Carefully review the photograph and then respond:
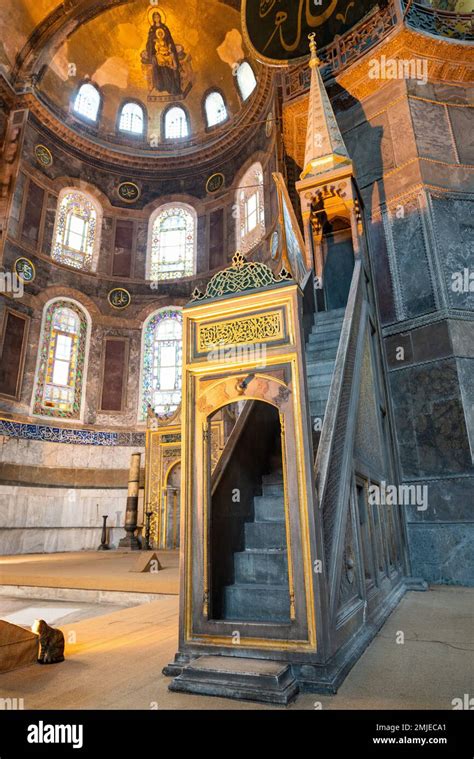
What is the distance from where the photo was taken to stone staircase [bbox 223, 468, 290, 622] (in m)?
2.22

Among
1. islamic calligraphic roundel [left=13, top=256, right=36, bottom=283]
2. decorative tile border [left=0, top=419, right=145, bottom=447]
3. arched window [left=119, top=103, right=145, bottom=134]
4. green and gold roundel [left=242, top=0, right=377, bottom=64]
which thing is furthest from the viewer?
arched window [left=119, top=103, right=145, bottom=134]

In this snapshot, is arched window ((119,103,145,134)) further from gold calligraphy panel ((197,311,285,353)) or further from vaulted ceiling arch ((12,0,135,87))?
gold calligraphy panel ((197,311,285,353))

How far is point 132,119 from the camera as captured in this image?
16.2 meters

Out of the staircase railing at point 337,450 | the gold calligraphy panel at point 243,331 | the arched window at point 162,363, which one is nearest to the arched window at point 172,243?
the arched window at point 162,363

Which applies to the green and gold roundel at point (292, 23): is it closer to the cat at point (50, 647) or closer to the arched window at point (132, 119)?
the arched window at point (132, 119)

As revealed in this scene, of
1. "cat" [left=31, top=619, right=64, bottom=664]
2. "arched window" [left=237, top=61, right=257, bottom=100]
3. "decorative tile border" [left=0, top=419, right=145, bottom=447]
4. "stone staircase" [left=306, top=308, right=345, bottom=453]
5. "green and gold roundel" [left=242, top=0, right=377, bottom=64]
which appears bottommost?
"cat" [left=31, top=619, right=64, bottom=664]

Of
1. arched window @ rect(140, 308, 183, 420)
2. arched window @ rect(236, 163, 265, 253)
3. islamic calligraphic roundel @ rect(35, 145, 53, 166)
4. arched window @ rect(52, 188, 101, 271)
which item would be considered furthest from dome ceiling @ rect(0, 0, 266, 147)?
arched window @ rect(140, 308, 183, 420)

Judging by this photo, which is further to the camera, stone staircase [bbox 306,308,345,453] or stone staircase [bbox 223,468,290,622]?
stone staircase [bbox 306,308,345,453]

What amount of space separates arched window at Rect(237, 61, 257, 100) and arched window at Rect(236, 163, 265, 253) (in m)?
2.73

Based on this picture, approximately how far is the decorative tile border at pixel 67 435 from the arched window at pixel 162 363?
0.76 metres

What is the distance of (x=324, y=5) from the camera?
7969 millimetres

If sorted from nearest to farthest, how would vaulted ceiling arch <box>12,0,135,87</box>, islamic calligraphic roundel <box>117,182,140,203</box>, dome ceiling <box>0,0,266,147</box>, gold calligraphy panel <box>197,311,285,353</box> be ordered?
1. gold calligraphy panel <box>197,311,285,353</box>
2. vaulted ceiling arch <box>12,0,135,87</box>
3. dome ceiling <box>0,0,266,147</box>
4. islamic calligraphic roundel <box>117,182,140,203</box>

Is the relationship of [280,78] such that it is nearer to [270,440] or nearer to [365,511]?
[270,440]
